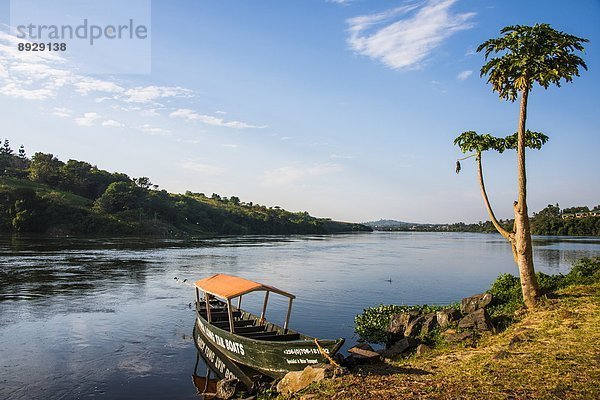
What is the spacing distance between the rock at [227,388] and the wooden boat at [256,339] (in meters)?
1.13

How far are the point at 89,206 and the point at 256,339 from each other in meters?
133

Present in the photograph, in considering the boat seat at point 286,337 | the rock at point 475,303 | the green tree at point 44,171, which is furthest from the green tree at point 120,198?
the rock at point 475,303

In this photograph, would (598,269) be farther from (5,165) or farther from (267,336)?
(5,165)

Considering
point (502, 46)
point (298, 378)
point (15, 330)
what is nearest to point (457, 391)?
point (298, 378)

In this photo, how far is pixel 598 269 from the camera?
2312 cm

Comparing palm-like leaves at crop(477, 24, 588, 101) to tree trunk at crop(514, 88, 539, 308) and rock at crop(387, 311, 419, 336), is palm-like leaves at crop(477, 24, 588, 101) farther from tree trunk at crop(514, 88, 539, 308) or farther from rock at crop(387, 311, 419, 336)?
rock at crop(387, 311, 419, 336)

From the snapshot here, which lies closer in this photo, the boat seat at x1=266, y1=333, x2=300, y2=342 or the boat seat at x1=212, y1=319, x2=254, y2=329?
the boat seat at x1=266, y1=333, x2=300, y2=342

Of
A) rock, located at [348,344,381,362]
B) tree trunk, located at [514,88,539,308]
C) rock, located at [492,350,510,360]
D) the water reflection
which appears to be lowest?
the water reflection

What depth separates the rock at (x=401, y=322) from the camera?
20.9m

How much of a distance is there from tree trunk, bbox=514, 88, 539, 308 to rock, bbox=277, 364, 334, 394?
10642 millimetres

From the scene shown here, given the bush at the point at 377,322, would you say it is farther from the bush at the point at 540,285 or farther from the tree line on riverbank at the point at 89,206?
the tree line on riverbank at the point at 89,206

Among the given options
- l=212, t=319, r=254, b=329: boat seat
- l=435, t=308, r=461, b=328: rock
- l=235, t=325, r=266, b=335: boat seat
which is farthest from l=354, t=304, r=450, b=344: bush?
l=212, t=319, r=254, b=329: boat seat

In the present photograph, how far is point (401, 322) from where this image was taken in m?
21.3

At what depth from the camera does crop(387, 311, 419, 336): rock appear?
2095 centimetres
